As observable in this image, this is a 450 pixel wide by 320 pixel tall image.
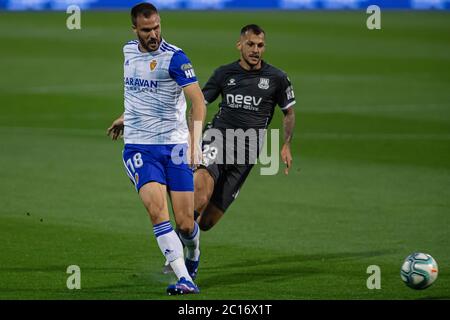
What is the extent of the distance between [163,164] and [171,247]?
30.7 inches

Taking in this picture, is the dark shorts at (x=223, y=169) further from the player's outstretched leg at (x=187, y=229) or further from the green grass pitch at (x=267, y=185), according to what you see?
the player's outstretched leg at (x=187, y=229)

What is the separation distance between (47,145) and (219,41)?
59.9 ft

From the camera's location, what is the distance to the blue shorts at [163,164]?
10.0 m

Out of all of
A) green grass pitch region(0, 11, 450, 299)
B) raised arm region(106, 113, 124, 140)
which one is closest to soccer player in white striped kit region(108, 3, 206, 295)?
raised arm region(106, 113, 124, 140)

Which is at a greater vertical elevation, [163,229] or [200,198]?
[200,198]

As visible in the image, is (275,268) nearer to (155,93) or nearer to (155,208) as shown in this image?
(155,208)

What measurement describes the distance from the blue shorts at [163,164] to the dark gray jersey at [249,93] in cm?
198

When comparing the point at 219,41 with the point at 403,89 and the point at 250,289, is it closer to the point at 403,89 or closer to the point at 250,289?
the point at 403,89

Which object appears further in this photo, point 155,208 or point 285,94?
point 285,94

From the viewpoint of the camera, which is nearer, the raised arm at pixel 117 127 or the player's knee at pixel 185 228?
the player's knee at pixel 185 228

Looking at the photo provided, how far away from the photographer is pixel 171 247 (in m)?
9.88

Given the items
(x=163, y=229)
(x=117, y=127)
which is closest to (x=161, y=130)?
(x=117, y=127)

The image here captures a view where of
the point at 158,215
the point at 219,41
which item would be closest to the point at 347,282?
the point at 158,215

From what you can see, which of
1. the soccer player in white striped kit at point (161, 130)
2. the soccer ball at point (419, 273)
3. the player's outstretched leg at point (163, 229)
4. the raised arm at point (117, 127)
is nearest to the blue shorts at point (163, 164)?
the soccer player in white striped kit at point (161, 130)
